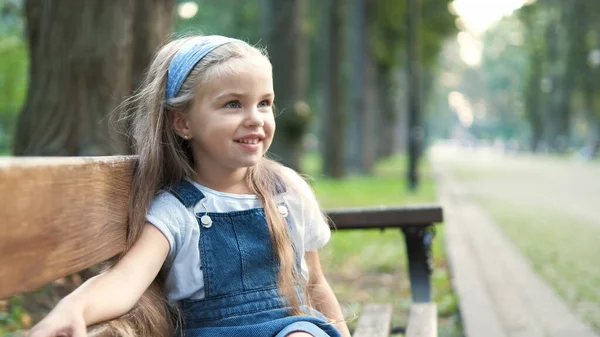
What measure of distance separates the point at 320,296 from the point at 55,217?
125 cm

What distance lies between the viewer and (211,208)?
2.50 m

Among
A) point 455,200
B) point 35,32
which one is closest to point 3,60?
point 455,200

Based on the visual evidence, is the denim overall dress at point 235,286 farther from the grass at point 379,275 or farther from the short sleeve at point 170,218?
the grass at point 379,275

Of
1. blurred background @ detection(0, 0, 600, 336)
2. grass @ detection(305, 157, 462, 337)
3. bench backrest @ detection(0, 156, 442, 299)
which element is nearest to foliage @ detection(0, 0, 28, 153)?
blurred background @ detection(0, 0, 600, 336)

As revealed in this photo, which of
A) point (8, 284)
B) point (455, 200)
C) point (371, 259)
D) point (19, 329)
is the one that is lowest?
point (455, 200)

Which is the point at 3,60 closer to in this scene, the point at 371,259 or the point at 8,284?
the point at 371,259

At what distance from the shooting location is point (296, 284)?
8.51 feet

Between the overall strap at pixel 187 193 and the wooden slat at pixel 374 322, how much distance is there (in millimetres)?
1264

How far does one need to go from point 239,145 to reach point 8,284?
98 centimetres

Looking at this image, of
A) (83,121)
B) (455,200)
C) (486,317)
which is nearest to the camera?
(83,121)

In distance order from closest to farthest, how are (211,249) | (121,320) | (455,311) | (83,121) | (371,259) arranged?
1. (121,320)
2. (211,249)
3. (83,121)
4. (455,311)
5. (371,259)

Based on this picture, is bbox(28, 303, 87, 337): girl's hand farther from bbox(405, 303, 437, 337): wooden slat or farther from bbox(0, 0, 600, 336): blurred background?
bbox(405, 303, 437, 337): wooden slat

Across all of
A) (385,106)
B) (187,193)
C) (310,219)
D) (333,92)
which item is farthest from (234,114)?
(385,106)

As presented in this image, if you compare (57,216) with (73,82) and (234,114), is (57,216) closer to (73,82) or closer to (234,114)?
(234,114)
